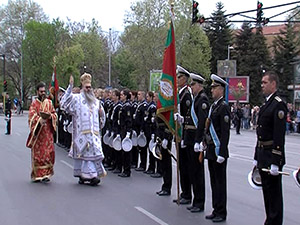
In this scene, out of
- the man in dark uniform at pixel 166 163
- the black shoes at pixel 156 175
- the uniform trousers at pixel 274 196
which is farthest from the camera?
the black shoes at pixel 156 175

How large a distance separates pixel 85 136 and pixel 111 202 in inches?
83.5

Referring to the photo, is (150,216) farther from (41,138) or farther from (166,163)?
(41,138)

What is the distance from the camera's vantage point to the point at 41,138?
10758 mm

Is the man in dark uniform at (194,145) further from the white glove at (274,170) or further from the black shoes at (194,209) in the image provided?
the white glove at (274,170)

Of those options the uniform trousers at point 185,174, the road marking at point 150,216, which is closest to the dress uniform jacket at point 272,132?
the road marking at point 150,216

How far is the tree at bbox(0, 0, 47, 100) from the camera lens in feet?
233

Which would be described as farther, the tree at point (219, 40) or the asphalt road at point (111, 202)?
the tree at point (219, 40)

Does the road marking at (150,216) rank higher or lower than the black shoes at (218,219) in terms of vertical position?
lower

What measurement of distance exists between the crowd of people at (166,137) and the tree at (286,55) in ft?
171

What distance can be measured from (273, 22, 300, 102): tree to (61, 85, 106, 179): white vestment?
54.7m

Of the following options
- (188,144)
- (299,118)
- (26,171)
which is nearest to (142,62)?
(299,118)

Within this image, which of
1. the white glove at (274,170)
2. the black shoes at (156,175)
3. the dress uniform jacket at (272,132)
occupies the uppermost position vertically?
the dress uniform jacket at (272,132)

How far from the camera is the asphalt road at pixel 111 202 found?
764 centimetres

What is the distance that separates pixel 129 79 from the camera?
74.2 metres
